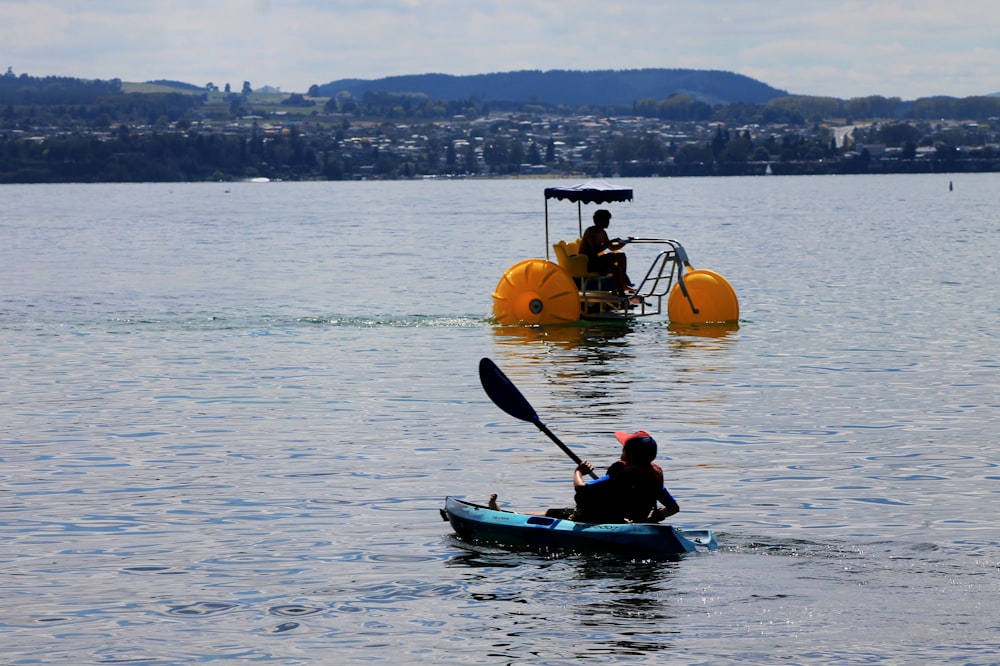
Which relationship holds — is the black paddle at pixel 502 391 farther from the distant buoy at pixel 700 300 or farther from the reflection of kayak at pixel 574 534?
the distant buoy at pixel 700 300

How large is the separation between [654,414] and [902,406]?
13.3 ft

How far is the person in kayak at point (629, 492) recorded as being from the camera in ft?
47.1

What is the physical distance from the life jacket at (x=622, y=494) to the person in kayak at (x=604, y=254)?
1830cm

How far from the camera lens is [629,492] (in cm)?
1447

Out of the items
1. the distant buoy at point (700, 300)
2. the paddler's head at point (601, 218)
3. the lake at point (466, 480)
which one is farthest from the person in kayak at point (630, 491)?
the distant buoy at point (700, 300)

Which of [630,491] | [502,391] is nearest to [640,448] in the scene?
[630,491]

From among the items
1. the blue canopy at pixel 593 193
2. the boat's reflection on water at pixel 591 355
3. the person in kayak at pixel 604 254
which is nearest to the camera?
the boat's reflection on water at pixel 591 355

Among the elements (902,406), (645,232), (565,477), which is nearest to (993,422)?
(902,406)

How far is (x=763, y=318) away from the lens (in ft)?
131

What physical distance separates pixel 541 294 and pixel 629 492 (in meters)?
19.3

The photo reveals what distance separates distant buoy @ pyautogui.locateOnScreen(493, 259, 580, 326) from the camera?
33500mm

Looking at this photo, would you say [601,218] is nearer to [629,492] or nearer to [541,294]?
[541,294]

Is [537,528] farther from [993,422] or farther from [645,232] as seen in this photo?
[645,232]

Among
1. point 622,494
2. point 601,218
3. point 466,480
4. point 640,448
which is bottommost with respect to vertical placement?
point 466,480
